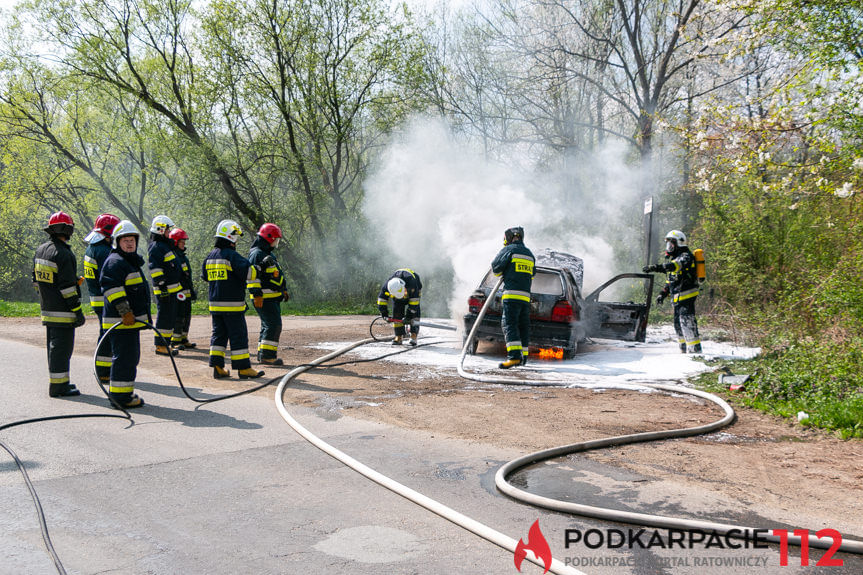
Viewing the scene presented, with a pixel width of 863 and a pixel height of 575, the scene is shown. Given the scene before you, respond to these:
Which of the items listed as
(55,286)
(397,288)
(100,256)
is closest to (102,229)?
(100,256)

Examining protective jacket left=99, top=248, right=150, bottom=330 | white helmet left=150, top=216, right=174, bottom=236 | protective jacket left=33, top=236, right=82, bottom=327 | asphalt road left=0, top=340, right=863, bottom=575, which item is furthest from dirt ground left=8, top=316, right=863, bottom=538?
white helmet left=150, top=216, right=174, bottom=236

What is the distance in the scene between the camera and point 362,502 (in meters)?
3.44

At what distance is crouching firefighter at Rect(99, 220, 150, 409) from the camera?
5.65 metres

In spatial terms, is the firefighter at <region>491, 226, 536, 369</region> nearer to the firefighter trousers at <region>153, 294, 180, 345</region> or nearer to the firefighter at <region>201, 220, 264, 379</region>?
the firefighter at <region>201, 220, 264, 379</region>

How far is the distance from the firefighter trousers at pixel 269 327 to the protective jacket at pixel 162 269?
55.0 inches

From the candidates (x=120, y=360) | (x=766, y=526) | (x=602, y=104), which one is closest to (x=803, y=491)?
(x=766, y=526)

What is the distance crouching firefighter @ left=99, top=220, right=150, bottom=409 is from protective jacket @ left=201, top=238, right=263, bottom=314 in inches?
46.6

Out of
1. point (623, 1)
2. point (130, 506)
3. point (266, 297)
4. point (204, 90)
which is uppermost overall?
point (623, 1)

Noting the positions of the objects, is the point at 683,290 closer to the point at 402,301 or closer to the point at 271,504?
the point at 402,301

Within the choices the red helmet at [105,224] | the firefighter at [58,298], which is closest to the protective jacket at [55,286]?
the firefighter at [58,298]

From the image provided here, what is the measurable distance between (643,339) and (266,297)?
6.04m

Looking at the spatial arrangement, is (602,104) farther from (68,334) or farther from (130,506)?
(130,506)

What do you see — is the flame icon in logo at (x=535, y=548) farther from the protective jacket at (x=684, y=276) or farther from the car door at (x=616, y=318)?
the protective jacket at (x=684, y=276)

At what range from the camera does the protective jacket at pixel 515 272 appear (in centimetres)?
831
